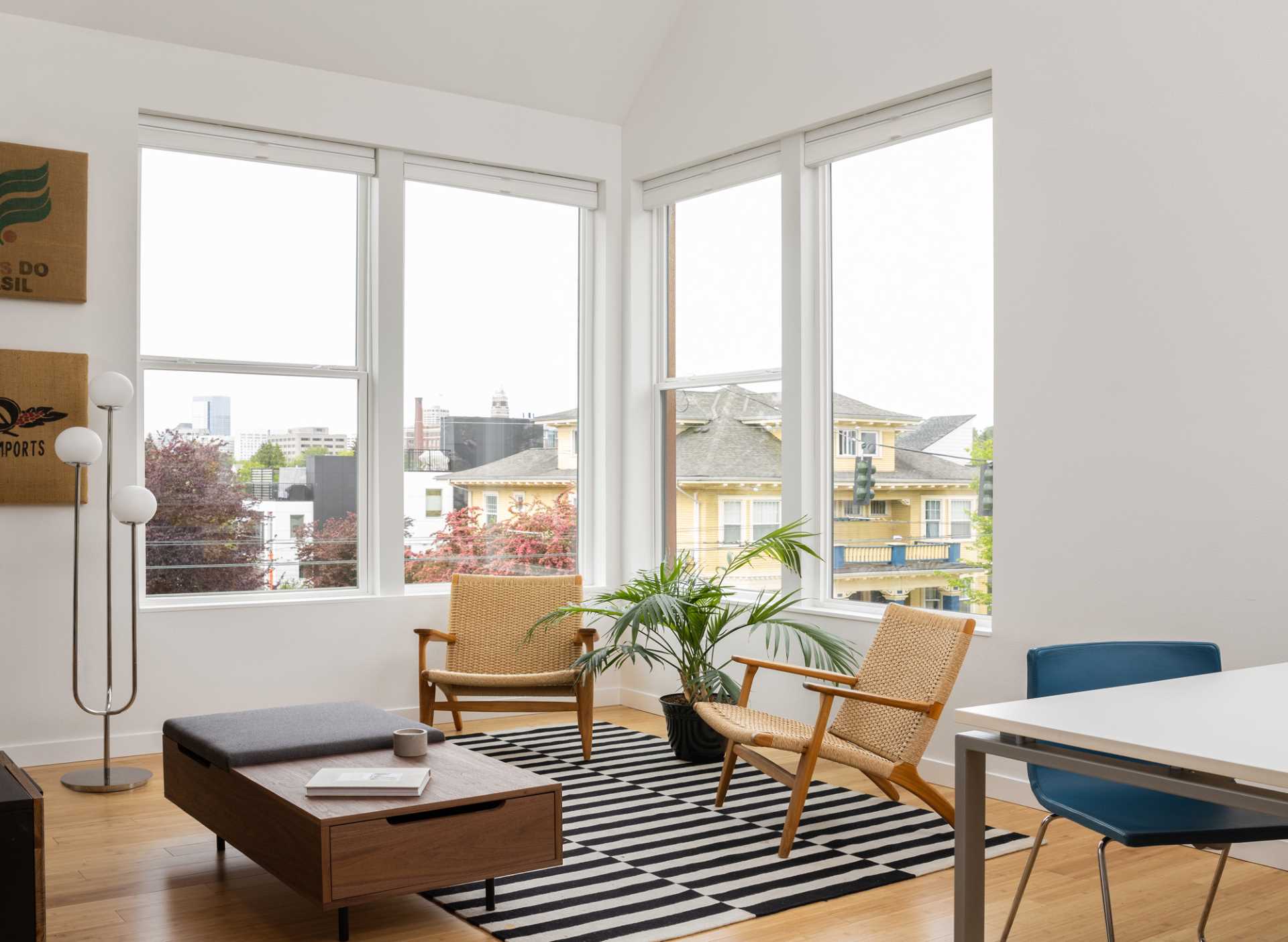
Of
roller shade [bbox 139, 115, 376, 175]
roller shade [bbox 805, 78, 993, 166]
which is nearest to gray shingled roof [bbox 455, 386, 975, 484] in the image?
roller shade [bbox 805, 78, 993, 166]

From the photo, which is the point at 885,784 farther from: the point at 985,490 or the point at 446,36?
the point at 446,36

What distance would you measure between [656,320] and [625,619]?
2.42 metres

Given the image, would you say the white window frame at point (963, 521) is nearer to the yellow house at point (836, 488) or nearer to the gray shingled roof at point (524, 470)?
the yellow house at point (836, 488)

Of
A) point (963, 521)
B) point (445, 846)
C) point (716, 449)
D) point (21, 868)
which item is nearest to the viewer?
point (21, 868)

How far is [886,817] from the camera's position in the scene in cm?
439

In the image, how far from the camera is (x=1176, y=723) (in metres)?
2.16

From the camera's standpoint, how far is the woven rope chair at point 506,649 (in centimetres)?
538

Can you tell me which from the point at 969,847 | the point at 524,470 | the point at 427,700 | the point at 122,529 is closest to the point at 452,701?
the point at 427,700

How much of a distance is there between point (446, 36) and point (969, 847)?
5.12 m

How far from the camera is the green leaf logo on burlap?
17.0ft

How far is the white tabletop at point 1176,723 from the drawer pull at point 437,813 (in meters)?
1.53

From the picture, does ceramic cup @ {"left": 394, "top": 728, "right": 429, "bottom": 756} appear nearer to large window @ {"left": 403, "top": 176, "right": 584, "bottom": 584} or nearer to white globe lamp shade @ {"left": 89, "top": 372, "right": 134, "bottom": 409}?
white globe lamp shade @ {"left": 89, "top": 372, "right": 134, "bottom": 409}

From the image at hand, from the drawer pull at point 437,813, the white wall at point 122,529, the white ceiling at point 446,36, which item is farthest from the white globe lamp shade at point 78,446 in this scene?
the drawer pull at point 437,813

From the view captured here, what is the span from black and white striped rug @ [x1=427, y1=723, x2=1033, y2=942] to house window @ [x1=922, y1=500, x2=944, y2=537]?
3.92 ft
